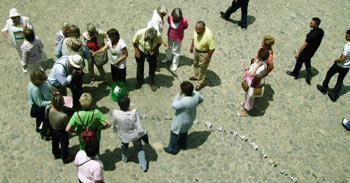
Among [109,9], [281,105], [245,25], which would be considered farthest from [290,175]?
[109,9]

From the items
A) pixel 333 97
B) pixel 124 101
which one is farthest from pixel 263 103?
pixel 124 101

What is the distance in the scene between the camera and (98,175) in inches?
206

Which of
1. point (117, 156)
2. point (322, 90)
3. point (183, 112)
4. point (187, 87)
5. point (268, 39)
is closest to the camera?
point (187, 87)

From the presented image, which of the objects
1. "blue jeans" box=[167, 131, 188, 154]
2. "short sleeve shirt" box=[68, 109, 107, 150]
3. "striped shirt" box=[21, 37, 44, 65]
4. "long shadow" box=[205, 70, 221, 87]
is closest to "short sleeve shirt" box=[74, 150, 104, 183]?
"short sleeve shirt" box=[68, 109, 107, 150]

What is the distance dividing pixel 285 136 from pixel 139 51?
4018 mm

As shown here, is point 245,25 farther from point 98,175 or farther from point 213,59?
point 98,175

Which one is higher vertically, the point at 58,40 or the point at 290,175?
the point at 58,40

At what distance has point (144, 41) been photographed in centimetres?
797

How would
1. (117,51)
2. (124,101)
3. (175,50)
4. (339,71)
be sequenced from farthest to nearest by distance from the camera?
(175,50), (339,71), (117,51), (124,101)

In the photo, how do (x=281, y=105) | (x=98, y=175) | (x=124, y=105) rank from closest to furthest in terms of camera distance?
(x=98, y=175) → (x=124, y=105) → (x=281, y=105)

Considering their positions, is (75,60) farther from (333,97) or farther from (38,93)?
(333,97)

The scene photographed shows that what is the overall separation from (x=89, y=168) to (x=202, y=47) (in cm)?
434

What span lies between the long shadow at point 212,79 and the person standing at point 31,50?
4275 millimetres

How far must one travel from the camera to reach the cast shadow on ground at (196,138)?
7.49 m
